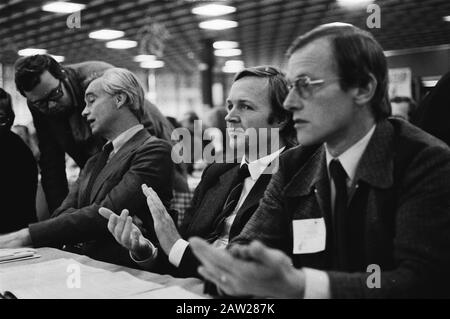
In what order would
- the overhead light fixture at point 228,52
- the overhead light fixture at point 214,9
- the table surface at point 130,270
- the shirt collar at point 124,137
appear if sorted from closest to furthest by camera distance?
the table surface at point 130,270 < the shirt collar at point 124,137 < the overhead light fixture at point 214,9 < the overhead light fixture at point 228,52

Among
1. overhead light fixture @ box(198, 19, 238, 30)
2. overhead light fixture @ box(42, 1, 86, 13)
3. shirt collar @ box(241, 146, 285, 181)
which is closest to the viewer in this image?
shirt collar @ box(241, 146, 285, 181)

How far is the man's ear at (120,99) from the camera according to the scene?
2.57 meters

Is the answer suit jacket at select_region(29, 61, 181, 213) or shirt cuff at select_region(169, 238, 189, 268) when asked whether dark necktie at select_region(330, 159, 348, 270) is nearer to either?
shirt cuff at select_region(169, 238, 189, 268)

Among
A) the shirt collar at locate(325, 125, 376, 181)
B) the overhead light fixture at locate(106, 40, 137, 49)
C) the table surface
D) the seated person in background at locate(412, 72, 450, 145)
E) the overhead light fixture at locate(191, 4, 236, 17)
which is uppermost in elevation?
the overhead light fixture at locate(106, 40, 137, 49)

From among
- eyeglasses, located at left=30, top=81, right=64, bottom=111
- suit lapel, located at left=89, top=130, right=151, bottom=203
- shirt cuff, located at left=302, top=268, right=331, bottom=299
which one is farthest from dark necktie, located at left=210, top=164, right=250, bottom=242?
eyeglasses, located at left=30, top=81, right=64, bottom=111

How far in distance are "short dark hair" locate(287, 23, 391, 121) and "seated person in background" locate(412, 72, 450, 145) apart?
32.5 inches

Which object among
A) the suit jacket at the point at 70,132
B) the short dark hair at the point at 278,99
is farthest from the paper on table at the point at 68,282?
the suit jacket at the point at 70,132

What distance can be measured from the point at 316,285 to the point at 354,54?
616mm

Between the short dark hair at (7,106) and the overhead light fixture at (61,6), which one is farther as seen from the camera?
the overhead light fixture at (61,6)

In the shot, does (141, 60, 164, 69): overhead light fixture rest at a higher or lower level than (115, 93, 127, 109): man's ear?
higher

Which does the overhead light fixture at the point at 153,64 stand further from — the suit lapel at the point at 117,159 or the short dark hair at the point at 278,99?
the short dark hair at the point at 278,99

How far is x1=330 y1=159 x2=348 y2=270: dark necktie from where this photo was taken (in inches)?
51.4
